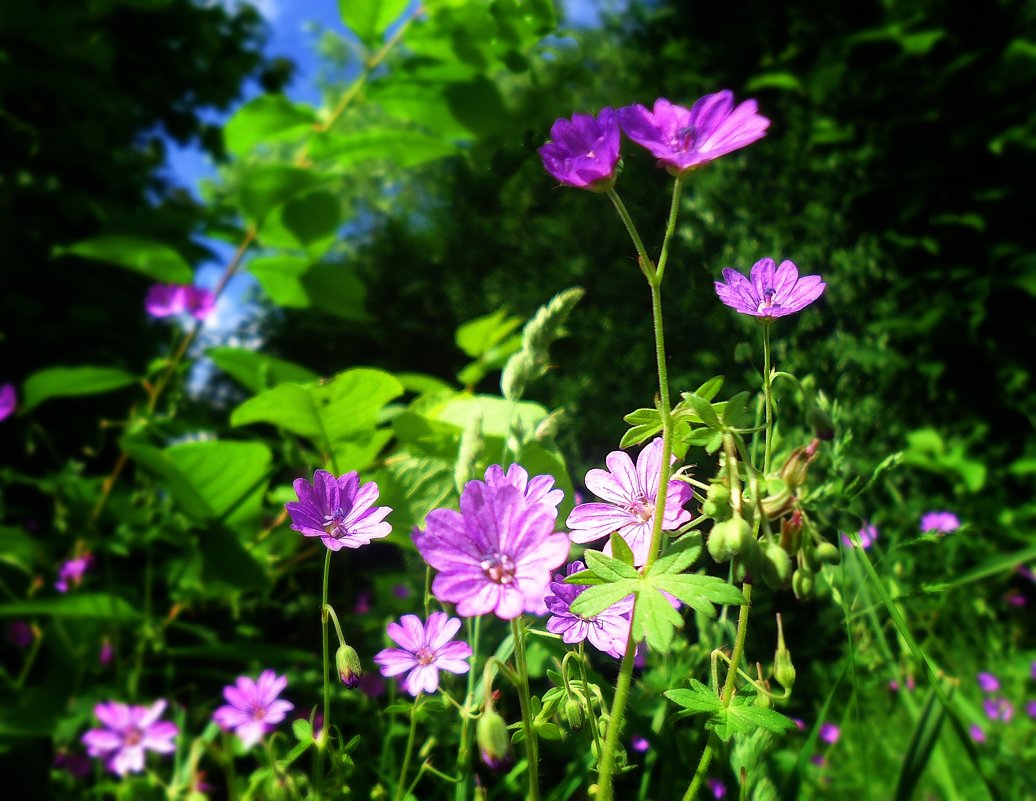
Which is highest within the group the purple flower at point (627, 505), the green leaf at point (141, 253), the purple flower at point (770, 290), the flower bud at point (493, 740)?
the green leaf at point (141, 253)

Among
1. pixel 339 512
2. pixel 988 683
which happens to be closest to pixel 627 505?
pixel 339 512

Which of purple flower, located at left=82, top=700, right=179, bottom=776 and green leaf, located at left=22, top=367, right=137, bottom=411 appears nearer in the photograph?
purple flower, located at left=82, top=700, right=179, bottom=776

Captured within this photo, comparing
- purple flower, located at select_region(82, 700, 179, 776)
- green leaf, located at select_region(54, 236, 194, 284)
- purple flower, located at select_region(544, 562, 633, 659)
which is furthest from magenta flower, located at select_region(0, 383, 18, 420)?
purple flower, located at select_region(544, 562, 633, 659)

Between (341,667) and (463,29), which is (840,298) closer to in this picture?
(463,29)

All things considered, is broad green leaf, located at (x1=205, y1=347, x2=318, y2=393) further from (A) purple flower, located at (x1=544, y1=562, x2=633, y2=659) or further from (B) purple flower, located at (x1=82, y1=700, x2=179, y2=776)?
(A) purple flower, located at (x1=544, y1=562, x2=633, y2=659)

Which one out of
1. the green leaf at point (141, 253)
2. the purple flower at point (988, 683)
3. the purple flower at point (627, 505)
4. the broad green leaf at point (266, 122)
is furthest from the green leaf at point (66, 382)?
the purple flower at point (988, 683)

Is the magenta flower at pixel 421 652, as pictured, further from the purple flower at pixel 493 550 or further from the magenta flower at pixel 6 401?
the magenta flower at pixel 6 401

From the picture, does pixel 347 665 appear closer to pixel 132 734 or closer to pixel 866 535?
pixel 132 734

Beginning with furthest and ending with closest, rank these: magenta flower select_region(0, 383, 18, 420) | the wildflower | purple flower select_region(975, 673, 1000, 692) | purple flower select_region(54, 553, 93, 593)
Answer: purple flower select_region(975, 673, 1000, 692) → magenta flower select_region(0, 383, 18, 420) → purple flower select_region(54, 553, 93, 593) → the wildflower
